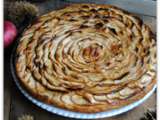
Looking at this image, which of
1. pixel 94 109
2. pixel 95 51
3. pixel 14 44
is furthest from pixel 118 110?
pixel 14 44

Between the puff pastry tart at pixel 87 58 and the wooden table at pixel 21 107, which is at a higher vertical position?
the puff pastry tart at pixel 87 58

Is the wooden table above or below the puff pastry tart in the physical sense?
below

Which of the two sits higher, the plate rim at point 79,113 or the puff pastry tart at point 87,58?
the puff pastry tart at point 87,58

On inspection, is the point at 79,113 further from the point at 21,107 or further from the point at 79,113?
the point at 21,107

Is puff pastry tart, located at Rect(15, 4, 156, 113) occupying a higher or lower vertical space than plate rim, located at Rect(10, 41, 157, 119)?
higher

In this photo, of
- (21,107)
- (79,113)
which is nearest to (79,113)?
(79,113)

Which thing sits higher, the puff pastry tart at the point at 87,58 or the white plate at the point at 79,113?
the puff pastry tart at the point at 87,58

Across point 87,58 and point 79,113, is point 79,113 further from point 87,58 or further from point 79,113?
point 87,58

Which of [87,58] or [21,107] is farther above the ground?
[87,58]
